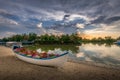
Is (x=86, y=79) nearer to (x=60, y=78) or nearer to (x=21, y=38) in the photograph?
(x=60, y=78)

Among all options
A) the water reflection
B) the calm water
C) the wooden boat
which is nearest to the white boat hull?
the wooden boat

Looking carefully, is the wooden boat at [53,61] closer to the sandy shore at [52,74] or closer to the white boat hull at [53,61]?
the white boat hull at [53,61]

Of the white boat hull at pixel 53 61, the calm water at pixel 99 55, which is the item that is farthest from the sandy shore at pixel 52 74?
the calm water at pixel 99 55

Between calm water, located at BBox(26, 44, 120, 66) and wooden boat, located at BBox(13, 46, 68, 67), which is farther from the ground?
wooden boat, located at BBox(13, 46, 68, 67)

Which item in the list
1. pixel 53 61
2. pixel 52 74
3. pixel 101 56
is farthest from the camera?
pixel 101 56

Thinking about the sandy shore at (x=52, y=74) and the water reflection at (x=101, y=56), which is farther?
the water reflection at (x=101, y=56)

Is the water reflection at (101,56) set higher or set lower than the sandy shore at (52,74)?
lower

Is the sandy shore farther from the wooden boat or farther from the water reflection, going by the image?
the water reflection

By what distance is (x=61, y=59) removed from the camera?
1419 cm

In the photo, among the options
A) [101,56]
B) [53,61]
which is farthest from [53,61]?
[101,56]

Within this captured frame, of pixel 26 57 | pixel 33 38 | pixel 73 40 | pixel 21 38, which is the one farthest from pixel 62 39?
pixel 26 57

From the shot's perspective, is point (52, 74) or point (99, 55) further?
point (99, 55)

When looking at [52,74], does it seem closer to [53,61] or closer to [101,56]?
[53,61]

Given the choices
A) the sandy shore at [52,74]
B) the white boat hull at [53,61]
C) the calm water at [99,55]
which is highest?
the white boat hull at [53,61]
